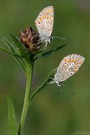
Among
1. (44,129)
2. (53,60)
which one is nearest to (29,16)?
(53,60)

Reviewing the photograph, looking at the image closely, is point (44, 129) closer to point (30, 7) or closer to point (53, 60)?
point (53, 60)

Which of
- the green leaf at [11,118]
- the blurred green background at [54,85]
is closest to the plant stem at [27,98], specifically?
the green leaf at [11,118]

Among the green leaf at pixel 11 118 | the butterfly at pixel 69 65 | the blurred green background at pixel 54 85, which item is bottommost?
the blurred green background at pixel 54 85

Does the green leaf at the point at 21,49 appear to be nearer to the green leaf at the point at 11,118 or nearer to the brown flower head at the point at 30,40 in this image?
the brown flower head at the point at 30,40

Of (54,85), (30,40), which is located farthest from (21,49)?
(54,85)

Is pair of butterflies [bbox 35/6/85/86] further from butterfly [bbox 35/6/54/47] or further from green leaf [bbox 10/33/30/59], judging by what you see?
green leaf [bbox 10/33/30/59]

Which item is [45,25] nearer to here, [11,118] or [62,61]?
[62,61]
